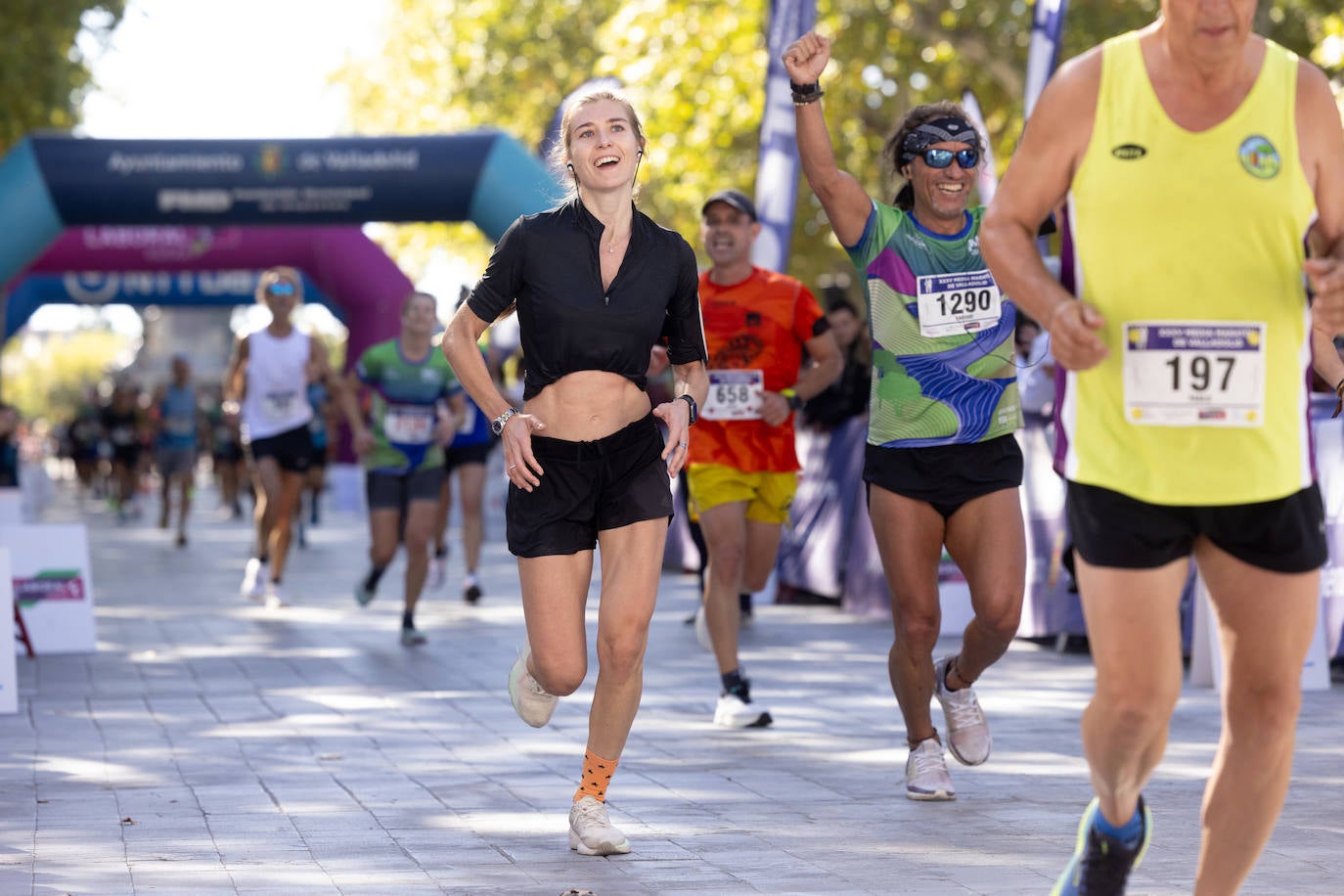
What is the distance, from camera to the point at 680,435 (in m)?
5.80

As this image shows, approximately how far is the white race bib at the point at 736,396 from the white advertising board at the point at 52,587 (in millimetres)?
4327

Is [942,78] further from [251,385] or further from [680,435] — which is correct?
Answer: [680,435]

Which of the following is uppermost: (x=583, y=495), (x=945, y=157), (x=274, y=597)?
(x=945, y=157)

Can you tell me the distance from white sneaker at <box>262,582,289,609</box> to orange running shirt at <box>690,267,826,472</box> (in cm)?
604

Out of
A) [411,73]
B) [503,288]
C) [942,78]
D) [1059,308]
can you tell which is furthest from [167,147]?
[411,73]

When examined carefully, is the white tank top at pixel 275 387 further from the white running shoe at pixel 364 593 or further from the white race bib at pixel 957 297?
the white race bib at pixel 957 297

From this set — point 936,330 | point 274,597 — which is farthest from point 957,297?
point 274,597

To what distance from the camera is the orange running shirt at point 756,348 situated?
29.4ft

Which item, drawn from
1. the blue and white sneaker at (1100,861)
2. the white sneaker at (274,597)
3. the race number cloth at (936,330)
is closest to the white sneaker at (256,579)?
the white sneaker at (274,597)

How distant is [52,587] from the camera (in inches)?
456

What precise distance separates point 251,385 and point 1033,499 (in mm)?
5704

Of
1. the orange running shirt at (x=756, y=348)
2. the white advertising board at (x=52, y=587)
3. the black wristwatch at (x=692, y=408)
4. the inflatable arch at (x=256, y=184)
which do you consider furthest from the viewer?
the inflatable arch at (x=256, y=184)

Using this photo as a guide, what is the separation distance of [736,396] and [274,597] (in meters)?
6.29

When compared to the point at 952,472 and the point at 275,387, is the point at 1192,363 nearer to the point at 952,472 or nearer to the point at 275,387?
the point at 952,472
